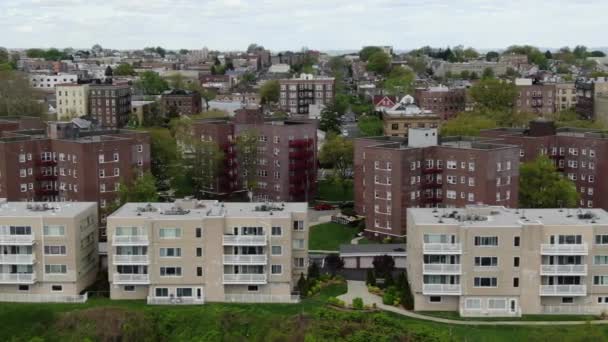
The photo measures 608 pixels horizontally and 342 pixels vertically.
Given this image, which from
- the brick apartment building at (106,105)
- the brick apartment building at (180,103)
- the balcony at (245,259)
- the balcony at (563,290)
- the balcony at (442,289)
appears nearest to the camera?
the balcony at (563,290)

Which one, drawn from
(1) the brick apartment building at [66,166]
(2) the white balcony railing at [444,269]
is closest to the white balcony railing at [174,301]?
(2) the white balcony railing at [444,269]

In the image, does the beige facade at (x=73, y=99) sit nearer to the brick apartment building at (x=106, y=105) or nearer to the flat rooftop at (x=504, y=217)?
the brick apartment building at (x=106, y=105)

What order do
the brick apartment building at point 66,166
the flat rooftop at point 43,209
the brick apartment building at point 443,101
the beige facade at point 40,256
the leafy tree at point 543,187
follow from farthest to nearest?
1. the brick apartment building at point 443,101
2. the leafy tree at point 543,187
3. the brick apartment building at point 66,166
4. the flat rooftop at point 43,209
5. the beige facade at point 40,256

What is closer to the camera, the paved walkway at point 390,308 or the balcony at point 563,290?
the paved walkway at point 390,308

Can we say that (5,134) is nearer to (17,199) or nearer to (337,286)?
(17,199)

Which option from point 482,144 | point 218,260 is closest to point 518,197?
point 482,144

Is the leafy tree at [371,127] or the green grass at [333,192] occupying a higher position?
the leafy tree at [371,127]

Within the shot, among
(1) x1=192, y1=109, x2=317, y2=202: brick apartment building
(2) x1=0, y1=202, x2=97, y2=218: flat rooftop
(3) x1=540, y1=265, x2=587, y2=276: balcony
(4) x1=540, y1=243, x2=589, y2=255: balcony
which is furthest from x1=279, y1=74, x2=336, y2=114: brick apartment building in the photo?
(3) x1=540, y1=265, x2=587, y2=276: balcony
